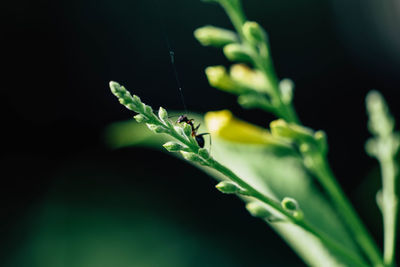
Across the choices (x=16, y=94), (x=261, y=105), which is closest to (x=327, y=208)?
(x=261, y=105)

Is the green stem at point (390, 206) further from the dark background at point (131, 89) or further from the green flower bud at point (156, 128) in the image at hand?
the dark background at point (131, 89)

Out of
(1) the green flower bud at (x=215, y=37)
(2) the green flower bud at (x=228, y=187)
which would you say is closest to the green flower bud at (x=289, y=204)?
(2) the green flower bud at (x=228, y=187)

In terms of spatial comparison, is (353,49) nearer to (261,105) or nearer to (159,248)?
(159,248)

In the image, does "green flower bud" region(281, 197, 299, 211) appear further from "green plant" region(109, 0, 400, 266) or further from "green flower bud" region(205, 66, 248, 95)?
"green flower bud" region(205, 66, 248, 95)

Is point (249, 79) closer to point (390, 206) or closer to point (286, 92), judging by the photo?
point (286, 92)

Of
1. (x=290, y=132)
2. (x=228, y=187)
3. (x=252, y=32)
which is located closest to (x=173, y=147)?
(x=228, y=187)

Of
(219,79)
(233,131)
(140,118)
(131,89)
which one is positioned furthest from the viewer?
(131,89)
